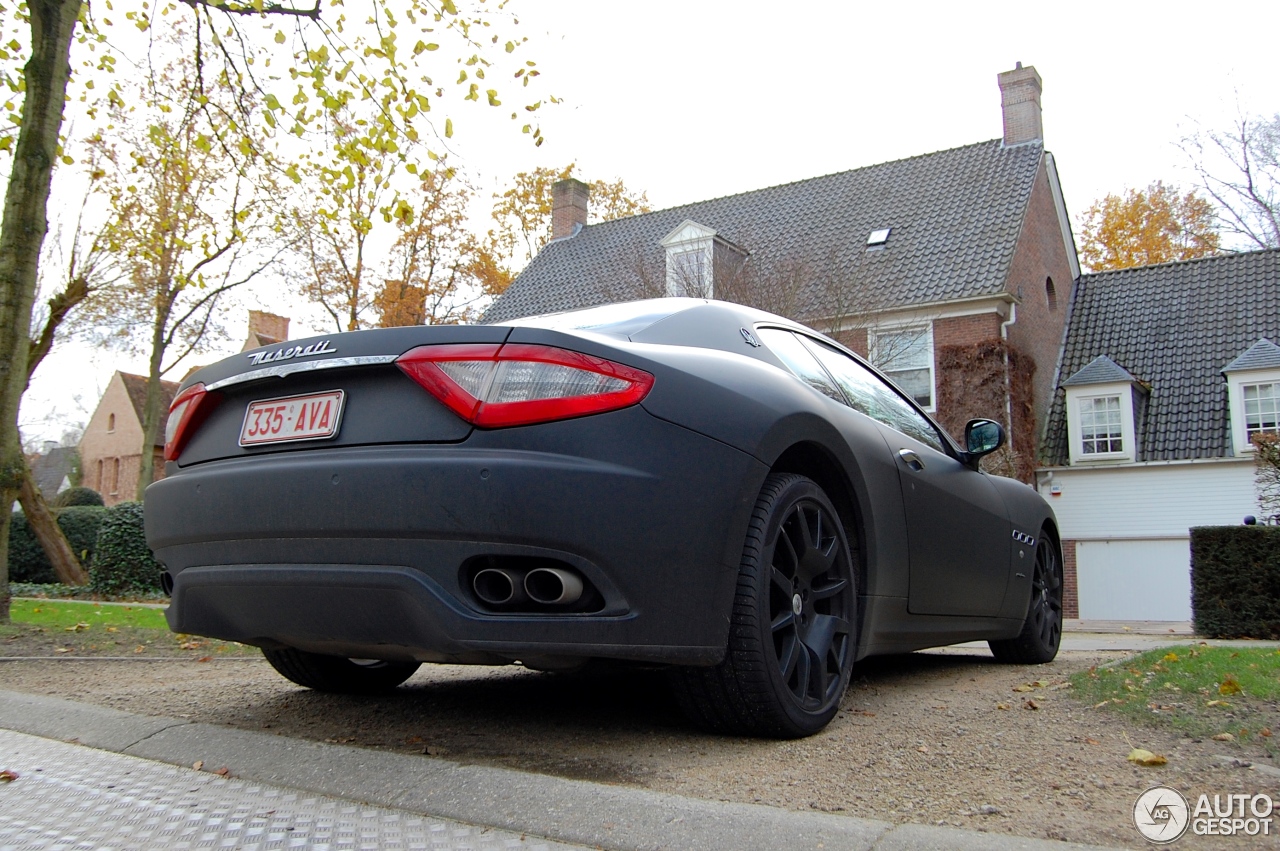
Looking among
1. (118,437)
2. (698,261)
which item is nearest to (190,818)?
(698,261)

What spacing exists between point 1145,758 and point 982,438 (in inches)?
91.8

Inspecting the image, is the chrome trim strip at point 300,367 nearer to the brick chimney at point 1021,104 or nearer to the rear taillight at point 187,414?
the rear taillight at point 187,414

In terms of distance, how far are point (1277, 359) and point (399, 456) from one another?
2217 centimetres

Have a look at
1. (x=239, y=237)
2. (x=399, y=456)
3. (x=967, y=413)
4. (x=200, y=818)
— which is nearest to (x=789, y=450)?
(x=399, y=456)

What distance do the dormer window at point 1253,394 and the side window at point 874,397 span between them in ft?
60.7

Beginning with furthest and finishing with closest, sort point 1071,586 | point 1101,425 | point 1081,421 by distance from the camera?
point 1081,421
point 1101,425
point 1071,586

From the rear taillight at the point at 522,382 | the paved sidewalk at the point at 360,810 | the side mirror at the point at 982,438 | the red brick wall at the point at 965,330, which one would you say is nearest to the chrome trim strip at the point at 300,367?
the rear taillight at the point at 522,382

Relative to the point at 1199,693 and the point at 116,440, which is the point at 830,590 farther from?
the point at 116,440

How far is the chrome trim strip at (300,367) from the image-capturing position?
2.78 meters

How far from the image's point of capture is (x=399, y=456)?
8.67 feet

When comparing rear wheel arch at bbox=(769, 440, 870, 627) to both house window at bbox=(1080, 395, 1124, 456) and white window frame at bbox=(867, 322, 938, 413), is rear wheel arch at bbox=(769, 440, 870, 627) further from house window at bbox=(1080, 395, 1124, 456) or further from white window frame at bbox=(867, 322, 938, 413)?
house window at bbox=(1080, 395, 1124, 456)

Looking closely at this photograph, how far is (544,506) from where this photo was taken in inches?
98.9

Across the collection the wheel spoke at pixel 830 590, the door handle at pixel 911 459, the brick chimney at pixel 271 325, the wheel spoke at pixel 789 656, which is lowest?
the wheel spoke at pixel 789 656

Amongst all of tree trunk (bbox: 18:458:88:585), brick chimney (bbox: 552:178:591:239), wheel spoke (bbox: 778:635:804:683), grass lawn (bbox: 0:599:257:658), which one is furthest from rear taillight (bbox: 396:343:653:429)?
brick chimney (bbox: 552:178:591:239)
